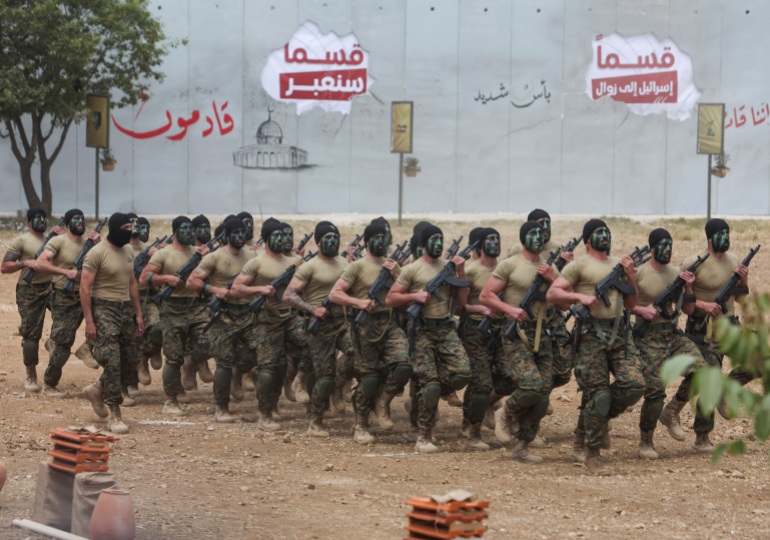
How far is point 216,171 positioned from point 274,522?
2670 centimetres

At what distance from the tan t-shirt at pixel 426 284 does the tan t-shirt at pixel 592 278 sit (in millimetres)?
1221

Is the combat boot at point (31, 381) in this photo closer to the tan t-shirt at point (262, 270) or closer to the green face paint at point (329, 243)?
the tan t-shirt at point (262, 270)

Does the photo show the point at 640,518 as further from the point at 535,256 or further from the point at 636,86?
the point at 636,86

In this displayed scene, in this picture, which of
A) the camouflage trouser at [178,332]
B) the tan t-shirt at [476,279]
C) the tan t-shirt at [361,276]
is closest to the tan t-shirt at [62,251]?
the camouflage trouser at [178,332]

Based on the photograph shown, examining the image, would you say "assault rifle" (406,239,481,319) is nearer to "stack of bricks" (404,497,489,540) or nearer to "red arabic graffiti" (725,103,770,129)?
"stack of bricks" (404,497,489,540)

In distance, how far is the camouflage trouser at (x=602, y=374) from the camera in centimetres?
1034

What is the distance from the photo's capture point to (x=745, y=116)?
1367 inches

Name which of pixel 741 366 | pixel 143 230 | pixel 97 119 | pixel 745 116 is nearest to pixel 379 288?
pixel 143 230

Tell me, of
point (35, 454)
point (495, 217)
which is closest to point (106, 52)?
point (495, 217)

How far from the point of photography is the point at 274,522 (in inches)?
335

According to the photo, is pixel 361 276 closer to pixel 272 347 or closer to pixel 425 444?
pixel 272 347

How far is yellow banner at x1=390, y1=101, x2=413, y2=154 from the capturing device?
1185 inches

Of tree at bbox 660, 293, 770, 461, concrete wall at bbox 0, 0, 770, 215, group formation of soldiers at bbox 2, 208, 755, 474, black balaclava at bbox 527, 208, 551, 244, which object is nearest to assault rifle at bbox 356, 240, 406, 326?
group formation of soldiers at bbox 2, 208, 755, 474

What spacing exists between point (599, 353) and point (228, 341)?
4.08 m
